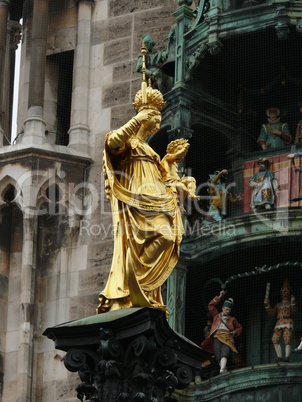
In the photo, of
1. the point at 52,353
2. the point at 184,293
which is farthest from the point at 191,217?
the point at 52,353

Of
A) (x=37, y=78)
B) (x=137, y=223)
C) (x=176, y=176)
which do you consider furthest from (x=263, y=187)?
(x=137, y=223)

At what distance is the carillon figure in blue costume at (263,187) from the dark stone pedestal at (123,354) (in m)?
9.53

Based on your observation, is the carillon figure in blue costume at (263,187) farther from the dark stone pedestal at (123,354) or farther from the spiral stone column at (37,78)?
the dark stone pedestal at (123,354)

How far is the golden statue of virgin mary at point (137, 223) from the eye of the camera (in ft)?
52.7

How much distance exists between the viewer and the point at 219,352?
24.9 metres

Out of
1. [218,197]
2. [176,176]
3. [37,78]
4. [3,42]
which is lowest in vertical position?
[176,176]

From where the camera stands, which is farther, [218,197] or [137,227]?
[218,197]

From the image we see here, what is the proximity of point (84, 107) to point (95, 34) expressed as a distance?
1.47m

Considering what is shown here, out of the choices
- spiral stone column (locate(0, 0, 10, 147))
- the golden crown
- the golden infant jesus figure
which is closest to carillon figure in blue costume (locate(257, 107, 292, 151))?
spiral stone column (locate(0, 0, 10, 147))

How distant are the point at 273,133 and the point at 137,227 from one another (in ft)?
34.3

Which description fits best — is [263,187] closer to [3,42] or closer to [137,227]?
[3,42]

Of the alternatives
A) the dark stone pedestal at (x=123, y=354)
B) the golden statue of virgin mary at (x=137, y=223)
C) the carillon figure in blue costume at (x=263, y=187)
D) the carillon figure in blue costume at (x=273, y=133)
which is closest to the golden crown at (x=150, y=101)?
the golden statue of virgin mary at (x=137, y=223)

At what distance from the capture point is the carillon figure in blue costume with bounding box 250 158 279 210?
2508 centimetres

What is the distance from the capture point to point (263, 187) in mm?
25328
